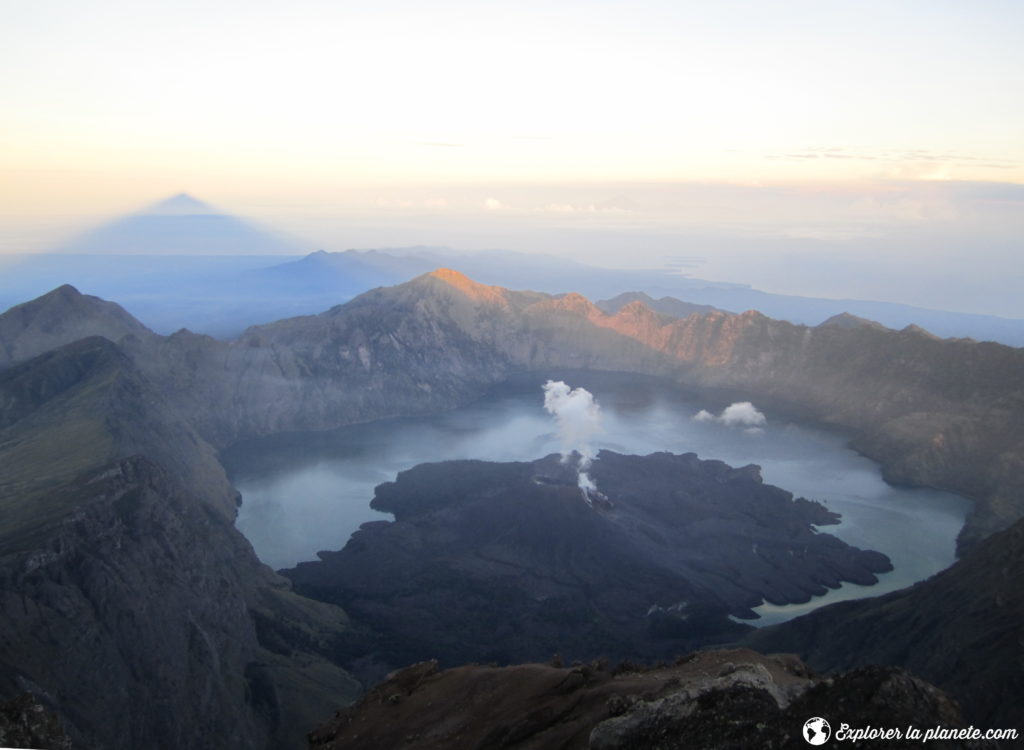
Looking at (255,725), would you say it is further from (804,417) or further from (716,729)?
(804,417)

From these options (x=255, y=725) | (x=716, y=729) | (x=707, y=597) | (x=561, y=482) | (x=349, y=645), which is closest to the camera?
(x=716, y=729)

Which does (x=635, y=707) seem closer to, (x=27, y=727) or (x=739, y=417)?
(x=27, y=727)

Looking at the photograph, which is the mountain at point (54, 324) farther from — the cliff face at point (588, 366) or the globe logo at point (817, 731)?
the globe logo at point (817, 731)

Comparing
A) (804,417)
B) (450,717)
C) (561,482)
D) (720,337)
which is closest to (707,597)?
(561,482)

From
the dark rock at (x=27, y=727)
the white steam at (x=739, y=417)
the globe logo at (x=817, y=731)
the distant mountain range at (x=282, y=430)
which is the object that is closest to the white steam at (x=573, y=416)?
the white steam at (x=739, y=417)

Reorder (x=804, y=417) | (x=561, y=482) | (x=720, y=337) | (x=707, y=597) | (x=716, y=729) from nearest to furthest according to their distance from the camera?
1. (x=716, y=729)
2. (x=707, y=597)
3. (x=561, y=482)
4. (x=804, y=417)
5. (x=720, y=337)

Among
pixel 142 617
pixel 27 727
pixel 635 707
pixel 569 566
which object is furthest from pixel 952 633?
pixel 142 617
